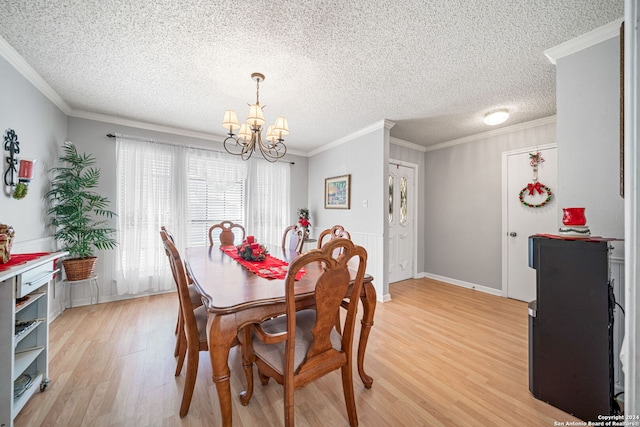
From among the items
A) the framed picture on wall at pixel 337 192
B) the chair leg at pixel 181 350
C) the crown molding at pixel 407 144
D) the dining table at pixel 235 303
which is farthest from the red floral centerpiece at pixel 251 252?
the crown molding at pixel 407 144

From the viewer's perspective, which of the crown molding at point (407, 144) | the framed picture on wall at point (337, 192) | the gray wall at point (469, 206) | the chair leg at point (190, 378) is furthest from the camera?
the crown molding at point (407, 144)

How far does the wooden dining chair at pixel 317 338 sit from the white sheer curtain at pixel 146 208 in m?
2.89

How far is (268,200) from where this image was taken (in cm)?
446

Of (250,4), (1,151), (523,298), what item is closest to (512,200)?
(523,298)

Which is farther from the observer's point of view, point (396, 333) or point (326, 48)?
point (396, 333)

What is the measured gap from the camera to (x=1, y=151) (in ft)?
6.23

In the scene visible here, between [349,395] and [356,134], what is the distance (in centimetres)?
343

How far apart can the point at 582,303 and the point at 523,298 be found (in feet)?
7.93

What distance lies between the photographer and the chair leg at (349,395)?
131 cm

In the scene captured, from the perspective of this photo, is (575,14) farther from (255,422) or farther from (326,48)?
(255,422)

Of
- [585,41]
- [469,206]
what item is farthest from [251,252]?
[469,206]

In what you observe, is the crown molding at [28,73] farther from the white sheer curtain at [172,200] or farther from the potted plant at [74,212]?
the white sheer curtain at [172,200]

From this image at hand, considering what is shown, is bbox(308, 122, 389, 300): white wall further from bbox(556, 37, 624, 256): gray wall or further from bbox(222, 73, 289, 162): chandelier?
bbox(556, 37, 624, 256): gray wall

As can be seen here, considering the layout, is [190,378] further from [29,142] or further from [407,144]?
[407,144]
